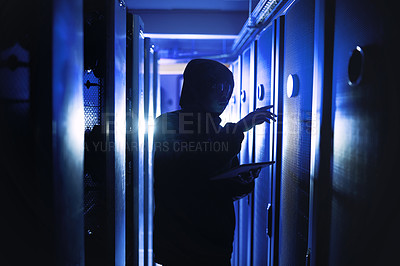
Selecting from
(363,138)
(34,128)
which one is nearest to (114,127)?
(34,128)

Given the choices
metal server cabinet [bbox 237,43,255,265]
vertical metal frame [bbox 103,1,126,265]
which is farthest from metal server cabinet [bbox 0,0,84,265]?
metal server cabinet [bbox 237,43,255,265]

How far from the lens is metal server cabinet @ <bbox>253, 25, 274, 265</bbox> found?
5.55ft

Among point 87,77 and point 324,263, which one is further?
point 87,77

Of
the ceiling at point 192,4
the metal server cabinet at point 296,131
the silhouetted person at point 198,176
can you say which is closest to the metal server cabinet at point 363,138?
the metal server cabinet at point 296,131

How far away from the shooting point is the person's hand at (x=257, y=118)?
1.55m

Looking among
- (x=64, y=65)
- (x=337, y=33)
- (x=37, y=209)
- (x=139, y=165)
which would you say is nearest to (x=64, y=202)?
(x=37, y=209)

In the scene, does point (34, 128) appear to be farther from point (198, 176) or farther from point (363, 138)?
point (198, 176)

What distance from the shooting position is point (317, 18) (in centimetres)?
105

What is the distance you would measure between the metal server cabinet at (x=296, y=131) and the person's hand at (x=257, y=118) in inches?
4.0

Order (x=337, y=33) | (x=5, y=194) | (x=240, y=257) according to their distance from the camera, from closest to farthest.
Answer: (x=5, y=194) → (x=337, y=33) → (x=240, y=257)

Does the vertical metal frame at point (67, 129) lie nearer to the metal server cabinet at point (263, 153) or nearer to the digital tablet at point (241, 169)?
the digital tablet at point (241, 169)

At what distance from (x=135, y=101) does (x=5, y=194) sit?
3.57 ft

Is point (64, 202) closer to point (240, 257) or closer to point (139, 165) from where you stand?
point (139, 165)

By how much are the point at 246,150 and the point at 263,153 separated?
650 mm
